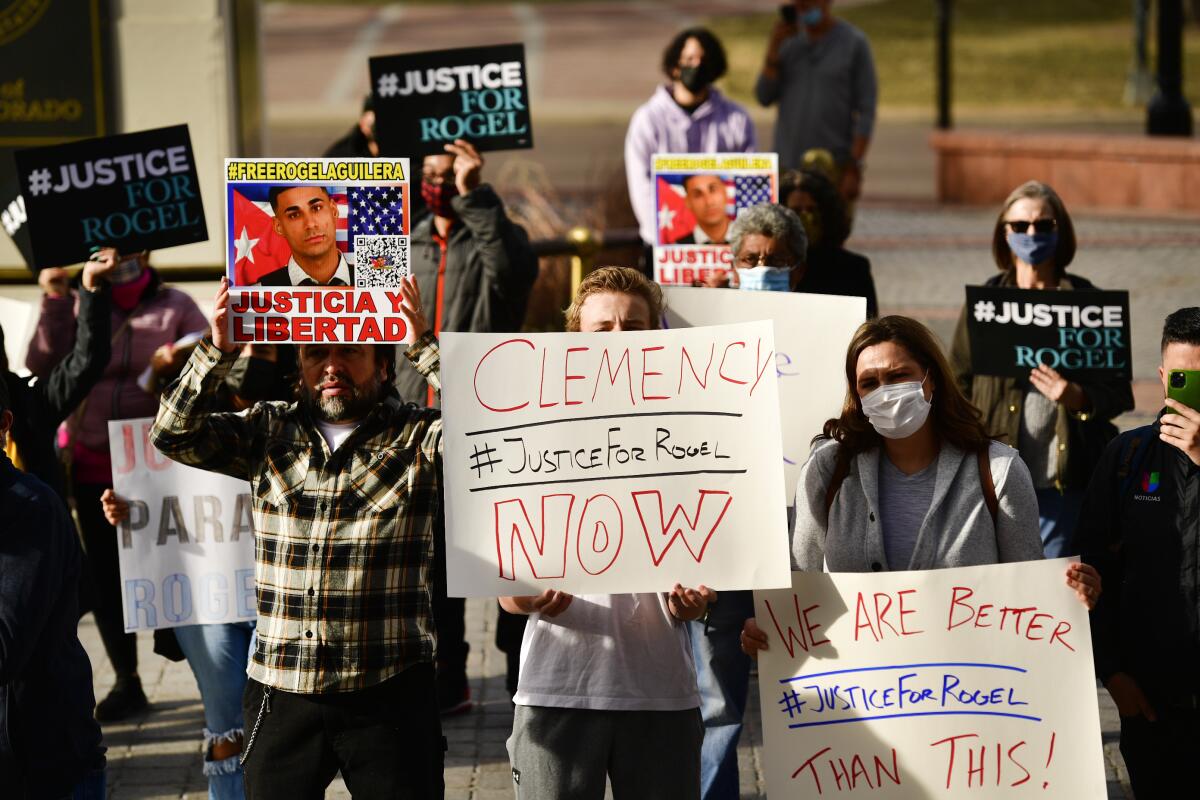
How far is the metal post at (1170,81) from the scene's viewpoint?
16.8 m

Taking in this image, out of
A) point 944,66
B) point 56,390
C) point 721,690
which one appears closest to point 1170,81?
point 944,66

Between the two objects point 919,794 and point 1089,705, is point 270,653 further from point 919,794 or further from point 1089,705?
point 1089,705

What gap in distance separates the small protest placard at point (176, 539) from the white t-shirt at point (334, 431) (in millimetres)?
1117

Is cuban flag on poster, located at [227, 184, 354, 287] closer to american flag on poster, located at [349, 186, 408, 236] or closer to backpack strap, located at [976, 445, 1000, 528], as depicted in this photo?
american flag on poster, located at [349, 186, 408, 236]


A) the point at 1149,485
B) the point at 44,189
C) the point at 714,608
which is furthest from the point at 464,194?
the point at 1149,485

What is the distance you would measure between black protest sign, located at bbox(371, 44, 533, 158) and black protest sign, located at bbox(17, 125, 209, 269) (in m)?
0.99

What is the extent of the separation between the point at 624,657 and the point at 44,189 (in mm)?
2611

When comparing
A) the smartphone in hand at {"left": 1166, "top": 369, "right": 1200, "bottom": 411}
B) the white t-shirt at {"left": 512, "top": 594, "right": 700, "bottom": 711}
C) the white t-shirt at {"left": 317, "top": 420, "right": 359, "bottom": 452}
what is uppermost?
the smartphone in hand at {"left": 1166, "top": 369, "right": 1200, "bottom": 411}

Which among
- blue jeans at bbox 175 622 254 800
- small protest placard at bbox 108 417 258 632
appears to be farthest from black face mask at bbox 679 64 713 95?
blue jeans at bbox 175 622 254 800

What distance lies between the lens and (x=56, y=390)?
238 inches

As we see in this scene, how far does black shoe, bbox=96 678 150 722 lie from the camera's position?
688cm

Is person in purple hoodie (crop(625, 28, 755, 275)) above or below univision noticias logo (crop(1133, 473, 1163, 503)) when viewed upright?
above

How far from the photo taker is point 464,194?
6.17 metres

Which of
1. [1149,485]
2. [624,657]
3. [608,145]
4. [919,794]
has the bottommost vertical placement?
[919,794]
